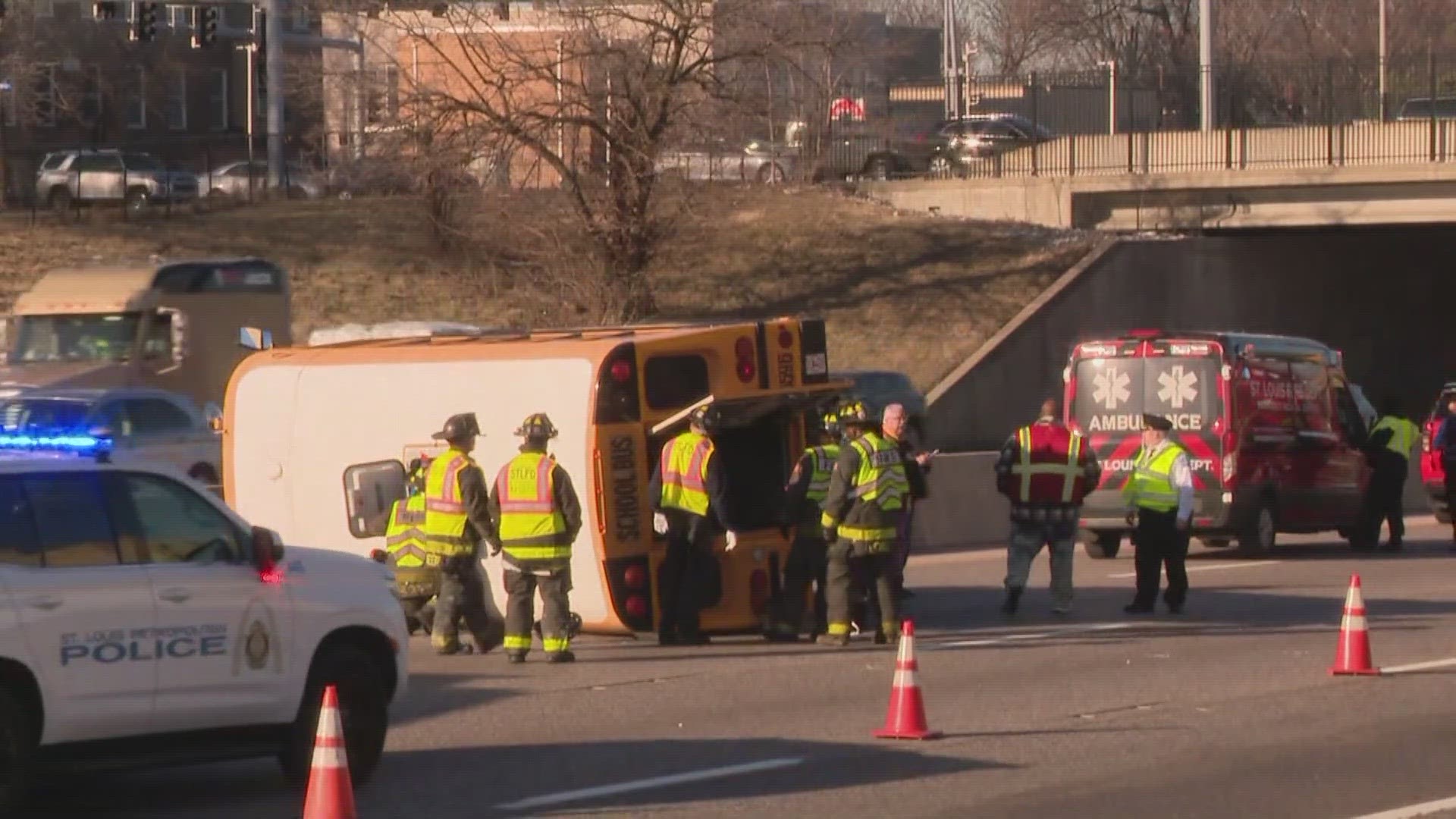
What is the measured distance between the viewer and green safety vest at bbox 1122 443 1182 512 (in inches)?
687

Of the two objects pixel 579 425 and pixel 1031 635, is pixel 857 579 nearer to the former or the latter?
pixel 1031 635

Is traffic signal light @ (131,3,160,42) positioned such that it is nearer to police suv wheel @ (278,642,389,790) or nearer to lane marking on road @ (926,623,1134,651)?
lane marking on road @ (926,623,1134,651)

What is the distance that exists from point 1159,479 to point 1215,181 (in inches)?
1055

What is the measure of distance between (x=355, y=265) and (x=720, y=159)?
751 cm

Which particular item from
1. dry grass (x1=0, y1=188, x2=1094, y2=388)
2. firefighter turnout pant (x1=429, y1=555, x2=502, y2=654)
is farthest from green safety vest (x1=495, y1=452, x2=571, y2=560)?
dry grass (x1=0, y1=188, x2=1094, y2=388)

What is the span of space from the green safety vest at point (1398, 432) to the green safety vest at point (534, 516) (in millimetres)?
14002

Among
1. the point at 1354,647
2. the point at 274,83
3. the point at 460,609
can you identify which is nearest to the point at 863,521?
the point at 460,609

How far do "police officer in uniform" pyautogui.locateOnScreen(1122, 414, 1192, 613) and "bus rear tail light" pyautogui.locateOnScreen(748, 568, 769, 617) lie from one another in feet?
11.1

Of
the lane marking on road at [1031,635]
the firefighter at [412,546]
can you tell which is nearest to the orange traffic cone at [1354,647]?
the lane marking on road at [1031,635]

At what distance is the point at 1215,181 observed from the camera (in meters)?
43.1

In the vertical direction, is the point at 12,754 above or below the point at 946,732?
above

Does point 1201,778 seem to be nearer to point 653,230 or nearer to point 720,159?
point 653,230

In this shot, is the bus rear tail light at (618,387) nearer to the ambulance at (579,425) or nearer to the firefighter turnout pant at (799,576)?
the ambulance at (579,425)

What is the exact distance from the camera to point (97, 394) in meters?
24.7
